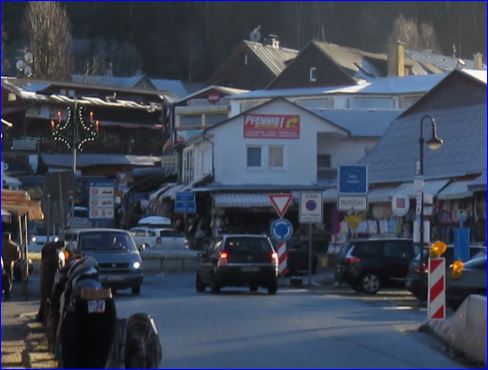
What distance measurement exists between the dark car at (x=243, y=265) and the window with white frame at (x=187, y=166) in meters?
33.7

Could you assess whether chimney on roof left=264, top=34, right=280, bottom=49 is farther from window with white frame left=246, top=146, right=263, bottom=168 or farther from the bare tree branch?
the bare tree branch

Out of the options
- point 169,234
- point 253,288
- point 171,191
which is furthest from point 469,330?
point 171,191

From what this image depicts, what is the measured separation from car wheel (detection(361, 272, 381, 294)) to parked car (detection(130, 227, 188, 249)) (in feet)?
60.3

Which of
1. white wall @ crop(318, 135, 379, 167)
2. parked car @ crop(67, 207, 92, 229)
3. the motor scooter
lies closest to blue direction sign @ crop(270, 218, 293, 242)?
parked car @ crop(67, 207, 92, 229)

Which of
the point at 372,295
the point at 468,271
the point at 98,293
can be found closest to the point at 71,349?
the point at 98,293

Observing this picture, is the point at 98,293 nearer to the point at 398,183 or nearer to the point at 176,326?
the point at 176,326

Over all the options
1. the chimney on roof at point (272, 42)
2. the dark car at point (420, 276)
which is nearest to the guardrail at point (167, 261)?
the dark car at point (420, 276)

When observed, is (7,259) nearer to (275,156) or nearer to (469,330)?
(469,330)

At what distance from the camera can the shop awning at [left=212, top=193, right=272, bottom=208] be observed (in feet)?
176

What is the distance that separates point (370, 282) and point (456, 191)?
11.5 metres

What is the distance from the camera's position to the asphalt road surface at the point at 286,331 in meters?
14.6

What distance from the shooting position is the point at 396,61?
7844 cm

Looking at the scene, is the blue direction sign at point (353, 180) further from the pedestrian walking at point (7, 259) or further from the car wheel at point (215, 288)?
the pedestrian walking at point (7, 259)

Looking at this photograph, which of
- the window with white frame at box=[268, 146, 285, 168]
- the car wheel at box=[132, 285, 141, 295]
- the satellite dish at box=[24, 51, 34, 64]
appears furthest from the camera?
the window with white frame at box=[268, 146, 285, 168]
